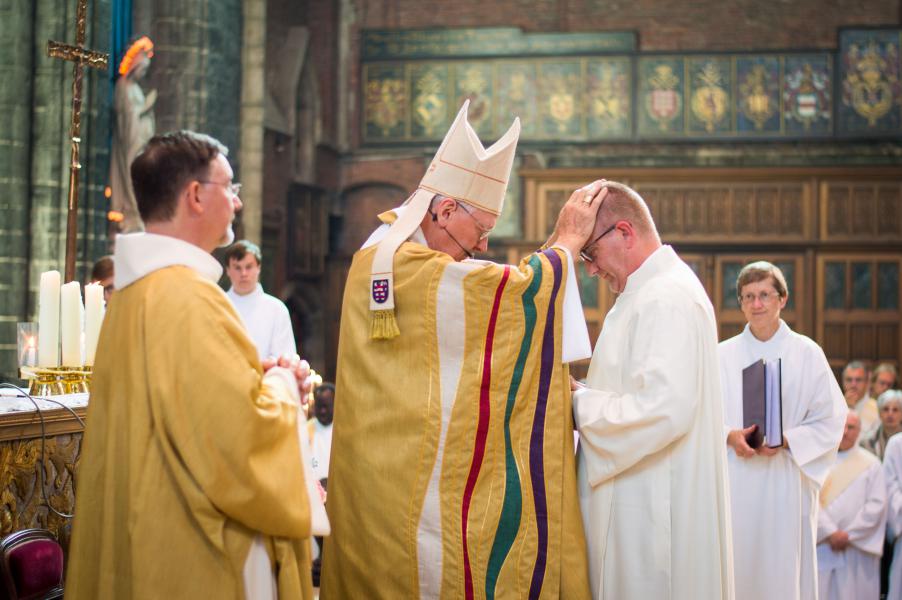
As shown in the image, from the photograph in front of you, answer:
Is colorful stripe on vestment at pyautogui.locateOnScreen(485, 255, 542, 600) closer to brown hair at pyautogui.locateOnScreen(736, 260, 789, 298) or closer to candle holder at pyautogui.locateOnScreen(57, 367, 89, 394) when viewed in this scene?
candle holder at pyautogui.locateOnScreen(57, 367, 89, 394)

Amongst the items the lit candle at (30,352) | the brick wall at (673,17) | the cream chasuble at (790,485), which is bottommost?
the cream chasuble at (790,485)

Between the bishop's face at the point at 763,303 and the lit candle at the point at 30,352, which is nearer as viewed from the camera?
the lit candle at the point at 30,352

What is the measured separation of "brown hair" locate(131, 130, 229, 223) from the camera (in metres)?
2.37

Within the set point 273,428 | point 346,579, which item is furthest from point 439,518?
point 273,428

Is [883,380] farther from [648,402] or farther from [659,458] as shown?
[648,402]

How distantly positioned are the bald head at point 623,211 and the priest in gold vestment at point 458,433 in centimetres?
22

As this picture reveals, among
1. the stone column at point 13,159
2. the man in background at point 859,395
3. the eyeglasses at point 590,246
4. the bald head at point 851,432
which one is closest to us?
the eyeglasses at point 590,246

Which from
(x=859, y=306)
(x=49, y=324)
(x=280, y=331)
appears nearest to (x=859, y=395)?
(x=859, y=306)

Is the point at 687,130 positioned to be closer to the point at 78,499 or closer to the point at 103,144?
the point at 103,144

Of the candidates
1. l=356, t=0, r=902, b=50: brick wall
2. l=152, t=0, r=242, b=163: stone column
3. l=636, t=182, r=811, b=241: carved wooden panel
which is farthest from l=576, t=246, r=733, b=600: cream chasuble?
l=356, t=0, r=902, b=50: brick wall

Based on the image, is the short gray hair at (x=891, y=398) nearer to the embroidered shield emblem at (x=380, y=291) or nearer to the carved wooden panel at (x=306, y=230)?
the embroidered shield emblem at (x=380, y=291)

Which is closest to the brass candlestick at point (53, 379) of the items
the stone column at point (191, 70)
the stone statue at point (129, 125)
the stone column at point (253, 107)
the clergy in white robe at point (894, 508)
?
the clergy in white robe at point (894, 508)

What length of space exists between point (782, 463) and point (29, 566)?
Result: 2950 mm

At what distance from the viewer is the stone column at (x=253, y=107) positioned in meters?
12.2
